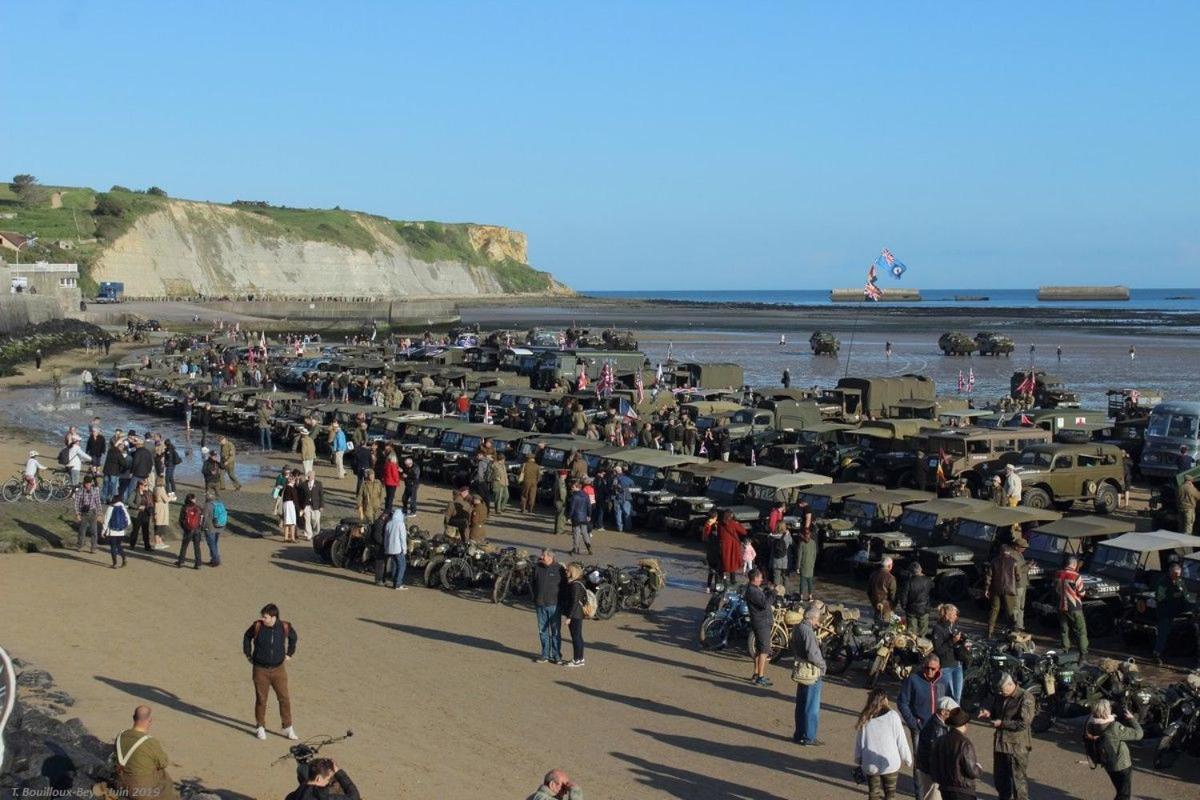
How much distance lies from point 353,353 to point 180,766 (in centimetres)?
5430

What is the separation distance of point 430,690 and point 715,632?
12.9ft

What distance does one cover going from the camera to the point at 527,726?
1356 centimetres

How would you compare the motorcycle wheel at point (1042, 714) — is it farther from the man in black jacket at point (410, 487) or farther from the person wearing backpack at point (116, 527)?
the man in black jacket at point (410, 487)

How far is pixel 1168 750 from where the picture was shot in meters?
12.5

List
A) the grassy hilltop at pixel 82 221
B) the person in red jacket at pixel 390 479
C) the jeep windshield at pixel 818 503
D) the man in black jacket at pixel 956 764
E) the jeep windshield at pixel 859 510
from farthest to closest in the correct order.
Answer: the grassy hilltop at pixel 82 221
the person in red jacket at pixel 390 479
the jeep windshield at pixel 818 503
the jeep windshield at pixel 859 510
the man in black jacket at pixel 956 764

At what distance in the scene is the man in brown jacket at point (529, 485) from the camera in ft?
89.0

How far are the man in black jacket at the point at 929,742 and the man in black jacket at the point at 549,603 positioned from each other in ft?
18.8

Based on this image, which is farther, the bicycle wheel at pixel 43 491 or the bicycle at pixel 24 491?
the bicycle wheel at pixel 43 491

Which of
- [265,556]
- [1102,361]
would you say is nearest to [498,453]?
[265,556]

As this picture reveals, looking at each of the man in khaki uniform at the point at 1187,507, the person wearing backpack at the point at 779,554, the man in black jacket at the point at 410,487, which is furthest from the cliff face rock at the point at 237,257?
the man in khaki uniform at the point at 1187,507

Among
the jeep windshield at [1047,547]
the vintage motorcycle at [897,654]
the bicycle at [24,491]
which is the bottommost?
the bicycle at [24,491]

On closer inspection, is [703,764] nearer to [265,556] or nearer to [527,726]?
[527,726]

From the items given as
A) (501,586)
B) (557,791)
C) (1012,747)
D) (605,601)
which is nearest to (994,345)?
(501,586)

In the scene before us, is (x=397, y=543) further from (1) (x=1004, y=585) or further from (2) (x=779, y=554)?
(1) (x=1004, y=585)
